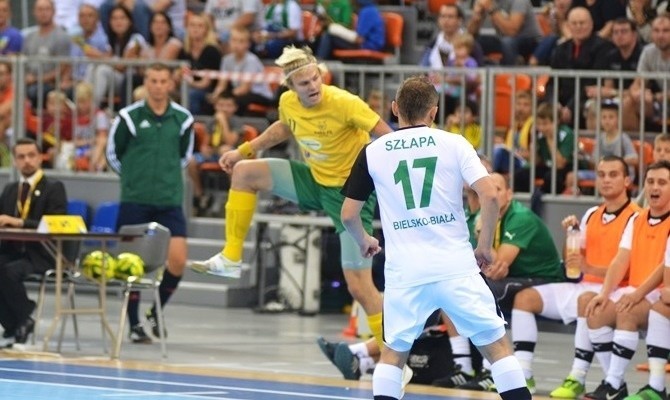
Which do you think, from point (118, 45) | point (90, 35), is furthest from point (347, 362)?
point (90, 35)

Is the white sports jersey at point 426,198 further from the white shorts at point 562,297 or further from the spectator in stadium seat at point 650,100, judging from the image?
the spectator in stadium seat at point 650,100

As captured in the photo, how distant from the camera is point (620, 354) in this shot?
39.2 ft

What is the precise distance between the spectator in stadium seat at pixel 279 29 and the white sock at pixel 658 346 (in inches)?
404

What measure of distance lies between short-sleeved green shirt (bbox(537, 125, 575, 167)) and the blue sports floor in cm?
480

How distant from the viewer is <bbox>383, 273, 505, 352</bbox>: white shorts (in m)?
9.04

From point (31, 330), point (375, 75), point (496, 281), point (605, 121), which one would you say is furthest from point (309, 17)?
point (496, 281)

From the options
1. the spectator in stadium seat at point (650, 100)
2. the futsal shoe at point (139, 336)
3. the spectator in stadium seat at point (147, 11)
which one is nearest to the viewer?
the futsal shoe at point (139, 336)

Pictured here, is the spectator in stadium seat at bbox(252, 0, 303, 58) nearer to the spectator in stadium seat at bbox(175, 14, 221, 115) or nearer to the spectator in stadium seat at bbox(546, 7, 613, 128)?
the spectator in stadium seat at bbox(175, 14, 221, 115)

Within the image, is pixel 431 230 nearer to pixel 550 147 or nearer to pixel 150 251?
pixel 150 251

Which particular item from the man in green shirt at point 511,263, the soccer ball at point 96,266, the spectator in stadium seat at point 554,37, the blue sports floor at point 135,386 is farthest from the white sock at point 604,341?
the spectator in stadium seat at point 554,37

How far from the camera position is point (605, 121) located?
16.0 m

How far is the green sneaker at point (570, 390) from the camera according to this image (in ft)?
40.6

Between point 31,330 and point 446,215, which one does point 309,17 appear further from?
point 446,215

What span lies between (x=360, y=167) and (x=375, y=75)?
33.2 feet
